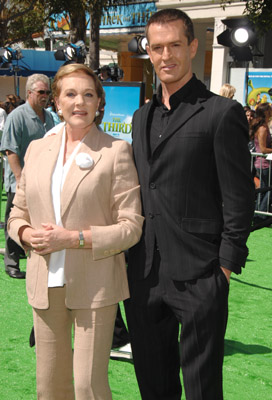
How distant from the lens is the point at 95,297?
2.59 meters

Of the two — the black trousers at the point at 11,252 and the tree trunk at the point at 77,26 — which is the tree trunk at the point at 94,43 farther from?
the black trousers at the point at 11,252

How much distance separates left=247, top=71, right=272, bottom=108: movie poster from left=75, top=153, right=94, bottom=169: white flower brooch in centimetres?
1163

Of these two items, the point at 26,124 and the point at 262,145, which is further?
the point at 262,145

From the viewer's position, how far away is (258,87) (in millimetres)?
13781

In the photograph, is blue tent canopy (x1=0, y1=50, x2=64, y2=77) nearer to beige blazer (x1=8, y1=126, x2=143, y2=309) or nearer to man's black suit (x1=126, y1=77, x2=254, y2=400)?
beige blazer (x1=8, y1=126, x2=143, y2=309)

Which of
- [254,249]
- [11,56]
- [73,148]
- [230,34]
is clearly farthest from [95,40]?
[73,148]

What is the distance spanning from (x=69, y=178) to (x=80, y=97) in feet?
1.25

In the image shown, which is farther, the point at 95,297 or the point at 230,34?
the point at 230,34

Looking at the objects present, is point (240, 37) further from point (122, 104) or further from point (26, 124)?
point (26, 124)

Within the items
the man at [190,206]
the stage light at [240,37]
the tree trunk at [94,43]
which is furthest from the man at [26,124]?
the tree trunk at [94,43]

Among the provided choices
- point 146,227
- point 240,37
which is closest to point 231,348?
point 146,227

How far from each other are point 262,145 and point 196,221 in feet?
24.8

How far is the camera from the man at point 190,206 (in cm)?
246

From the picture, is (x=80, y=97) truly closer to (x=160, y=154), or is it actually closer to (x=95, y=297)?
(x=160, y=154)
